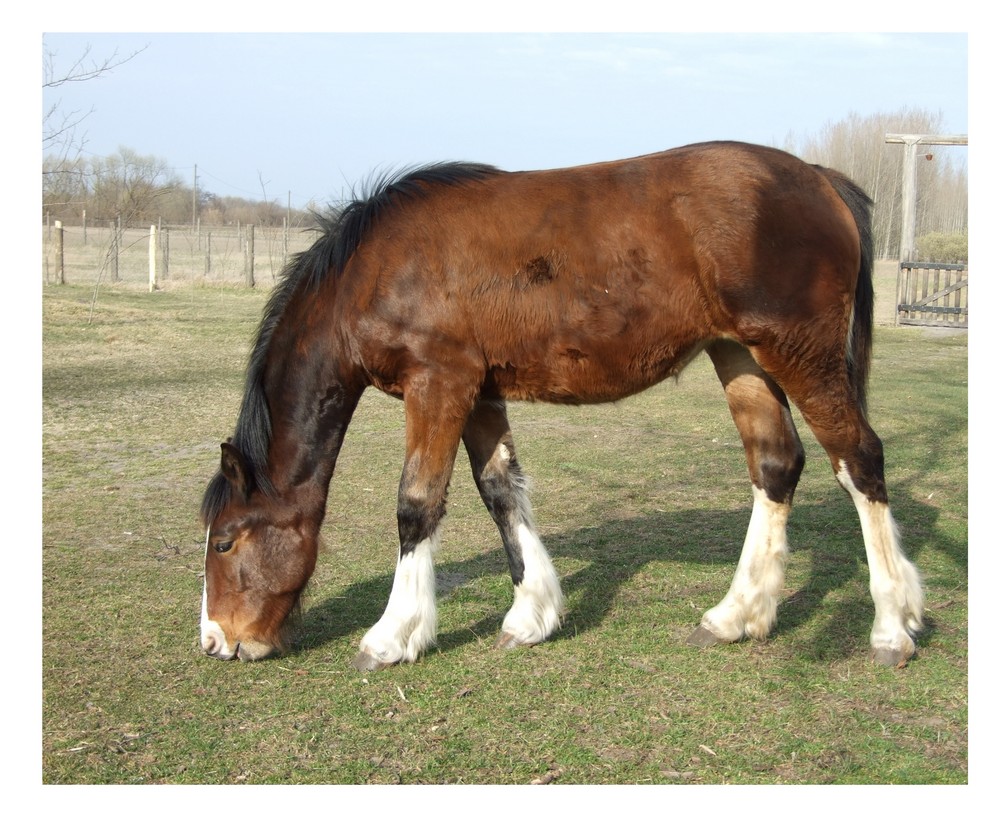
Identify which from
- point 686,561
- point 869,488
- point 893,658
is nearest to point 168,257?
point 686,561

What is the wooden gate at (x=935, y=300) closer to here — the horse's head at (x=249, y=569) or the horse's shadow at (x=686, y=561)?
the horse's shadow at (x=686, y=561)

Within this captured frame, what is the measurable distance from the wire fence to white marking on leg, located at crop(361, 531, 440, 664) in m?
18.0

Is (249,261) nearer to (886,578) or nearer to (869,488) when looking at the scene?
(869,488)

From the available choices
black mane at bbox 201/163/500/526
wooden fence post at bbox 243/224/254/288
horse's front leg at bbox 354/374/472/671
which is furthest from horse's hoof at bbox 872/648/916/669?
wooden fence post at bbox 243/224/254/288

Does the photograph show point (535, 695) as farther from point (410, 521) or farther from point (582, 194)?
point (582, 194)

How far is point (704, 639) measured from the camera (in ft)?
14.9

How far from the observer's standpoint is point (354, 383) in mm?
4480

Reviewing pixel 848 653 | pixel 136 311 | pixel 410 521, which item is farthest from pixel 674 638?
pixel 136 311

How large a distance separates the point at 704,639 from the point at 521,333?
69.4 inches

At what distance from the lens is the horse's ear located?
4188mm

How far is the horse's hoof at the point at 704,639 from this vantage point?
451cm

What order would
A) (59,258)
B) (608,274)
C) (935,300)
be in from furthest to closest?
(59,258), (935,300), (608,274)

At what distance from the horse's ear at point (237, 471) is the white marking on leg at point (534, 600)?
1.37 metres

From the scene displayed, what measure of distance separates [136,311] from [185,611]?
51.4 feet
